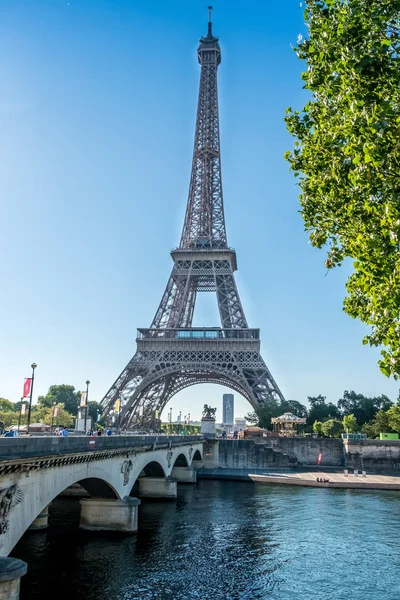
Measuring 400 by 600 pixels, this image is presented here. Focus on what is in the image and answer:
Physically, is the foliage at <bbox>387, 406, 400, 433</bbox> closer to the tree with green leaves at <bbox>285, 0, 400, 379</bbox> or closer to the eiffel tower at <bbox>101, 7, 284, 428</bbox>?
the eiffel tower at <bbox>101, 7, 284, 428</bbox>

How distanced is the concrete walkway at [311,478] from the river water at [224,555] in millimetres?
12850

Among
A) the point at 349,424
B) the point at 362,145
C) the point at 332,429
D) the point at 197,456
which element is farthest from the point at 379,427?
the point at 362,145

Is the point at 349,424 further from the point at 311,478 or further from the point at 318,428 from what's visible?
the point at 311,478

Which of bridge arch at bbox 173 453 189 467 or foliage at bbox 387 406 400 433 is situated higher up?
foliage at bbox 387 406 400 433

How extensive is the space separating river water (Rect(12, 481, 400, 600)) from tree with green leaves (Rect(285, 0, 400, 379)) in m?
11.2

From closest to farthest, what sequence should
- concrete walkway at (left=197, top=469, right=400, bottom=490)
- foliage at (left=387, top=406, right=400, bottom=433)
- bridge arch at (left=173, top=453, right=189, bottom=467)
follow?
concrete walkway at (left=197, top=469, right=400, bottom=490) → bridge arch at (left=173, top=453, right=189, bottom=467) → foliage at (left=387, top=406, right=400, bottom=433)

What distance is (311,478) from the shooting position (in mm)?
56656

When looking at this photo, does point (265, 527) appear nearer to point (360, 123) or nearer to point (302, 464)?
point (360, 123)

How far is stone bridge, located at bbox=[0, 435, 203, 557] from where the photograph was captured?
49.6 feet

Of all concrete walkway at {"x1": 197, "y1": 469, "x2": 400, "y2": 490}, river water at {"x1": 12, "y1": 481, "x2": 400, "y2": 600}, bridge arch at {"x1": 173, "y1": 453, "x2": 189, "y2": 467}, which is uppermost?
bridge arch at {"x1": 173, "y1": 453, "x2": 189, "y2": 467}

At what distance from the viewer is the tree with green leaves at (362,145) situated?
13.0 metres

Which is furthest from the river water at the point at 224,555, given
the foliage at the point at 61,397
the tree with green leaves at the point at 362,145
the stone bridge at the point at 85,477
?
the foliage at the point at 61,397

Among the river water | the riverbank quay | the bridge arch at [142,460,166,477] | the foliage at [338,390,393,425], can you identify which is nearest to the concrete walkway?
the riverbank quay

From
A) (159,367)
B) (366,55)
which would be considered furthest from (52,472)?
(159,367)
